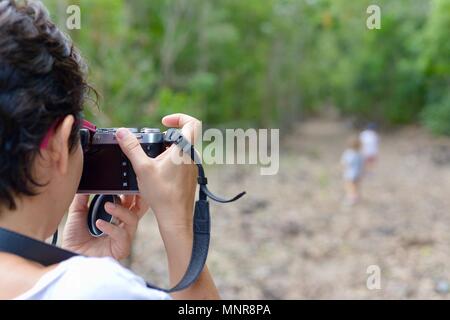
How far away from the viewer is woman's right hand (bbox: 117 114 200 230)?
1.00 m

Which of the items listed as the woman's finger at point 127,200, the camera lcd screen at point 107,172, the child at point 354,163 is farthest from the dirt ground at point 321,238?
the camera lcd screen at point 107,172

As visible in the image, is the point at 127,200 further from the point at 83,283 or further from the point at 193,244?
the point at 83,283

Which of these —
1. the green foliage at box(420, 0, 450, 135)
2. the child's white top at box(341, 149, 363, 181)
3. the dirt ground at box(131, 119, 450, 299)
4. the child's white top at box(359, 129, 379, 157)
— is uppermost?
the green foliage at box(420, 0, 450, 135)

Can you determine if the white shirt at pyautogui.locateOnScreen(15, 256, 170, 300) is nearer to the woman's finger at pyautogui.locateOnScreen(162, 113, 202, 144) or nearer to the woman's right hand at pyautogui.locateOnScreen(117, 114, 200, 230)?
the woman's right hand at pyautogui.locateOnScreen(117, 114, 200, 230)

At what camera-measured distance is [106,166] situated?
113 centimetres

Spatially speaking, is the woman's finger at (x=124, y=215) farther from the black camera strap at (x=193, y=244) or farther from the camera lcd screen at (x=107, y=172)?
the black camera strap at (x=193, y=244)

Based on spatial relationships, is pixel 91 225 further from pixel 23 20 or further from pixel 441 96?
pixel 441 96

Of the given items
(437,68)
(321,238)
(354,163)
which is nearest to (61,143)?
(321,238)

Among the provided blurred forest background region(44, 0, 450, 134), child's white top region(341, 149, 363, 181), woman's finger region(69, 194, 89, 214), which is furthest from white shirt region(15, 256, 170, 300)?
child's white top region(341, 149, 363, 181)

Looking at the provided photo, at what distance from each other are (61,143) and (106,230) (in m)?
0.33

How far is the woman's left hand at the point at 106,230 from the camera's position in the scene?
1.20m

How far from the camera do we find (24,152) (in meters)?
0.88

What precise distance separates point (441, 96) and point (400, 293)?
726 inches

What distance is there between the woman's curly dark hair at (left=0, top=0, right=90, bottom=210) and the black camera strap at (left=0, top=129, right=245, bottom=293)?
0.09 m
